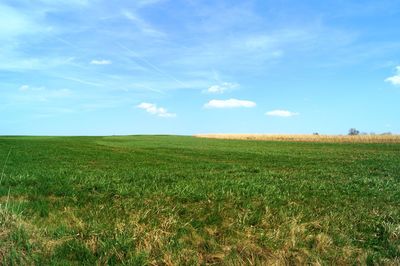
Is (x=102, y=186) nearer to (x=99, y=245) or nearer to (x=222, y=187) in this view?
(x=222, y=187)

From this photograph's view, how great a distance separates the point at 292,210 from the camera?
961cm

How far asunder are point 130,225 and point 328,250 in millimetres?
4063

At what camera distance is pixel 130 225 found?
26.1 feet

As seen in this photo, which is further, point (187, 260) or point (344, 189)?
point (344, 189)

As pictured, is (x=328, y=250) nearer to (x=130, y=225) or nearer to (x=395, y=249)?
(x=395, y=249)

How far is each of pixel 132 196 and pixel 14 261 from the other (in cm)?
503

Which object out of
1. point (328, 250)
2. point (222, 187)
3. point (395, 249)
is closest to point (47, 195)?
point (222, 187)

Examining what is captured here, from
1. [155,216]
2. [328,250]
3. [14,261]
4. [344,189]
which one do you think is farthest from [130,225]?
[344,189]

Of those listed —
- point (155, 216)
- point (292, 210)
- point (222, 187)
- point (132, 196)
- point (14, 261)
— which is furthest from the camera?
point (222, 187)

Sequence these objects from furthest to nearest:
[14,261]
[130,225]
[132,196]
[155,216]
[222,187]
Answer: [222,187]
[132,196]
[155,216]
[130,225]
[14,261]

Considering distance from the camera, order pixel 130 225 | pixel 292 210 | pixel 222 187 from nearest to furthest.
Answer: pixel 130 225
pixel 292 210
pixel 222 187

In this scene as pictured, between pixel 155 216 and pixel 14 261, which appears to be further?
pixel 155 216

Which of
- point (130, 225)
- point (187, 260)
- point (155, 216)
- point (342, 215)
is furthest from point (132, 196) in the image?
point (342, 215)

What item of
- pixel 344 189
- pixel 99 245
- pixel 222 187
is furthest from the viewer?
pixel 344 189
